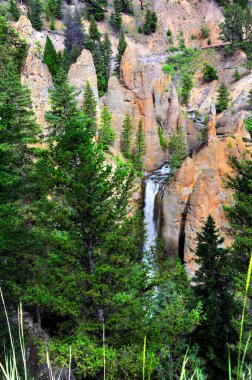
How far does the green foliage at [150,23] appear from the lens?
229 ft

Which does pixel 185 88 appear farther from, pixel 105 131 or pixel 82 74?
pixel 105 131

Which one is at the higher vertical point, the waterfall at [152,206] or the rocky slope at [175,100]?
the rocky slope at [175,100]

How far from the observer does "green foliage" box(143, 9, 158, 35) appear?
6988 centimetres

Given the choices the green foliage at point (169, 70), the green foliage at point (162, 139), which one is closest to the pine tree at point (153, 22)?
the green foliage at point (169, 70)

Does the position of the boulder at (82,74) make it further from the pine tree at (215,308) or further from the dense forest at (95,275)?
the pine tree at (215,308)

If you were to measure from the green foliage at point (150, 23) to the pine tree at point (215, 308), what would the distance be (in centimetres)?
6905

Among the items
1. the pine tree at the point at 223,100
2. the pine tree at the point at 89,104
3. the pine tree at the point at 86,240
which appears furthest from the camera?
the pine tree at the point at 223,100

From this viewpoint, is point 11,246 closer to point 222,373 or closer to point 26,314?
point 26,314

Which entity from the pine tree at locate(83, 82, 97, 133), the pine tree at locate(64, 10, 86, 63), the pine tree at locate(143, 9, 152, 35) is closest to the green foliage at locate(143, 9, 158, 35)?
the pine tree at locate(143, 9, 152, 35)

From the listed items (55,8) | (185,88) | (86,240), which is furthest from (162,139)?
(55,8)

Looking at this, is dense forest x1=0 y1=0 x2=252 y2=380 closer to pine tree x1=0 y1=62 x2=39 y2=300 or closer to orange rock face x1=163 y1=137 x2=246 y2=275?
pine tree x1=0 y1=62 x2=39 y2=300

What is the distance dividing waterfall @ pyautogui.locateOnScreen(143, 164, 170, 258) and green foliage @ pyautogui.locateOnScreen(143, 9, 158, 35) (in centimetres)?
5020

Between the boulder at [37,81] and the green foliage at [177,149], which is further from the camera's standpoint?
the green foliage at [177,149]

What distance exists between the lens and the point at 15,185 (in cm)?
1469
